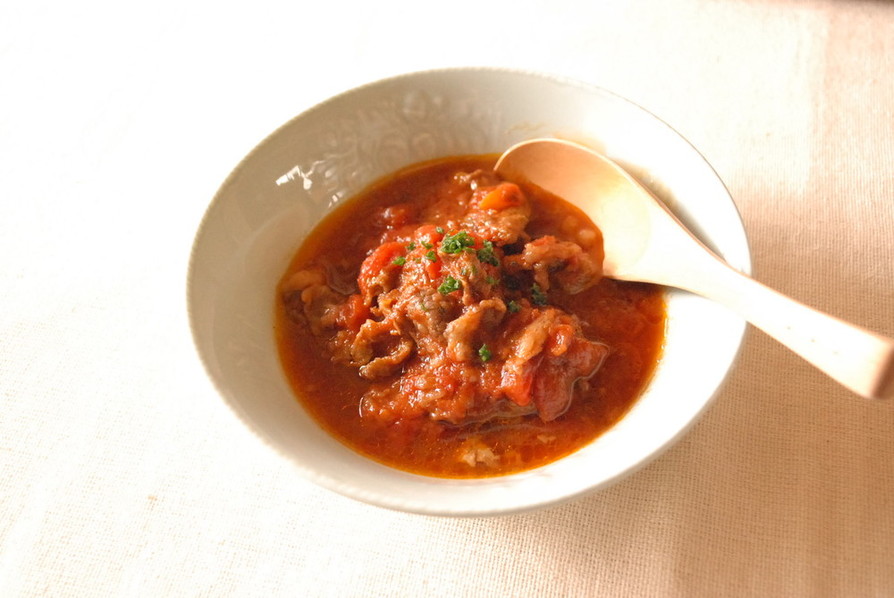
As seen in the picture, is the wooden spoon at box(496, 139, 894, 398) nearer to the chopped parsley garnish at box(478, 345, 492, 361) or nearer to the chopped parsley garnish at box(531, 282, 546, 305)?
the chopped parsley garnish at box(531, 282, 546, 305)

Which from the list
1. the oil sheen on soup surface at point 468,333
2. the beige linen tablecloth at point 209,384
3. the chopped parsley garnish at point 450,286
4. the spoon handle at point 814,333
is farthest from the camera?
the chopped parsley garnish at point 450,286

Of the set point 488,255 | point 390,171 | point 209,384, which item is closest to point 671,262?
point 488,255

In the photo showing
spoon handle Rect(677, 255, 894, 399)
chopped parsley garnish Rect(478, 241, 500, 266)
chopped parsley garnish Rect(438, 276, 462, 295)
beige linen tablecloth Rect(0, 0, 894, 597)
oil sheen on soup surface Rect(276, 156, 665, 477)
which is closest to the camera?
spoon handle Rect(677, 255, 894, 399)

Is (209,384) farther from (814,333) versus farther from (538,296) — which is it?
(814,333)

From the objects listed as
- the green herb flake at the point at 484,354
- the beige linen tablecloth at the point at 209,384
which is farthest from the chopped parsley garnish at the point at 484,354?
the beige linen tablecloth at the point at 209,384

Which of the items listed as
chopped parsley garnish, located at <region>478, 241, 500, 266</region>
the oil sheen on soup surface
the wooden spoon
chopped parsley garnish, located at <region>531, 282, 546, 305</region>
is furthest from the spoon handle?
chopped parsley garnish, located at <region>478, 241, 500, 266</region>

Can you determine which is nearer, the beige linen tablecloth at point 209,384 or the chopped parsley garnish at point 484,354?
the beige linen tablecloth at point 209,384

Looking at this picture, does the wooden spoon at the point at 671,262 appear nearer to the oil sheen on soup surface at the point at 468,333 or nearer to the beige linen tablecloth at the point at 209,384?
the oil sheen on soup surface at the point at 468,333
